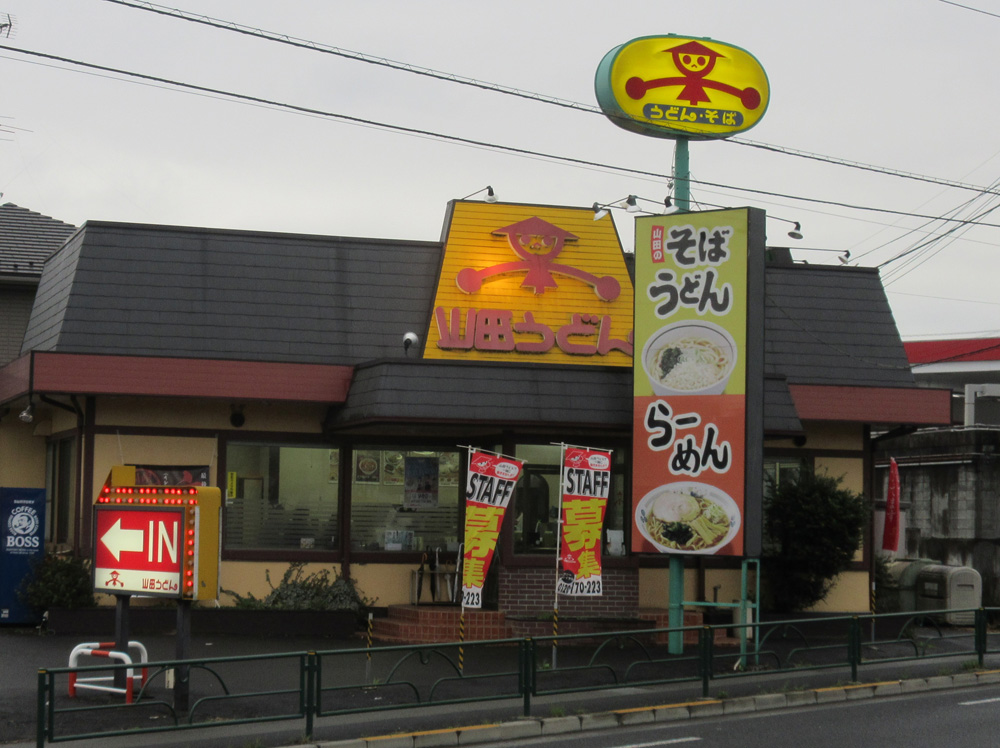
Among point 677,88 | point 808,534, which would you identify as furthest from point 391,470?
point 677,88

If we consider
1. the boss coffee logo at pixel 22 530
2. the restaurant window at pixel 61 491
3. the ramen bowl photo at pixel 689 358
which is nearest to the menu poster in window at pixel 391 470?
the ramen bowl photo at pixel 689 358

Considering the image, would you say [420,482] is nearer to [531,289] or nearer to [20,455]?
[531,289]

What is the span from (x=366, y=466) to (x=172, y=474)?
3.43 meters

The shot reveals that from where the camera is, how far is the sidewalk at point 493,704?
39.8 feet

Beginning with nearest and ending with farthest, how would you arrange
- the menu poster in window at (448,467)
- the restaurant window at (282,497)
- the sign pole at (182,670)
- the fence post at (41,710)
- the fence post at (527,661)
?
the fence post at (41,710) → the sign pole at (182,670) → the fence post at (527,661) → the restaurant window at (282,497) → the menu poster in window at (448,467)

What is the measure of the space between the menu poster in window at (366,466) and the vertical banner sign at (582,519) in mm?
5229

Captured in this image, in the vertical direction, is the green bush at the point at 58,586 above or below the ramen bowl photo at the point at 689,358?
below

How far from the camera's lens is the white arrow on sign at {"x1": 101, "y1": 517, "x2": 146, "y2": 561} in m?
13.5

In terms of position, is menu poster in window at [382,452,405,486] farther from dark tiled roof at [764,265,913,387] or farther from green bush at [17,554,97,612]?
dark tiled roof at [764,265,913,387]

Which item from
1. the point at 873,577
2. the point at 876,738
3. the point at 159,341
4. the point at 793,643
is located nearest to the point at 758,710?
the point at 876,738

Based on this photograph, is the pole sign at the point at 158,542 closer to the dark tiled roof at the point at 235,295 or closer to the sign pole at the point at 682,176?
the dark tiled roof at the point at 235,295

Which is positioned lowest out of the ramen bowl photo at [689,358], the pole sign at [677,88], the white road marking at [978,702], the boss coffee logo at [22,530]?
the white road marking at [978,702]

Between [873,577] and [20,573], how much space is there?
15.8 m

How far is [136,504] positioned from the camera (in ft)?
45.0
